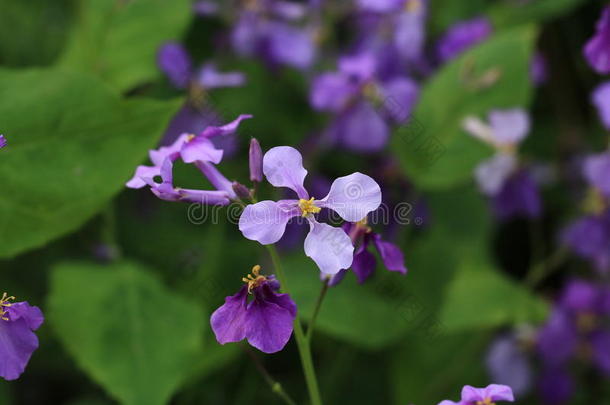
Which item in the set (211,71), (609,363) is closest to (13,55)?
(211,71)

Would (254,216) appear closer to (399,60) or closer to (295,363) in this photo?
(295,363)

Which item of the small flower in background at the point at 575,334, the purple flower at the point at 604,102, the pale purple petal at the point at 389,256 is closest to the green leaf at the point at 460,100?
the purple flower at the point at 604,102

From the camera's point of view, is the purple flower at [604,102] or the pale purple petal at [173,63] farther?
the pale purple petal at [173,63]

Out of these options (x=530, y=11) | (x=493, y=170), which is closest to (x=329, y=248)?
(x=493, y=170)

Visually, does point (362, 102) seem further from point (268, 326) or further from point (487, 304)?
point (268, 326)

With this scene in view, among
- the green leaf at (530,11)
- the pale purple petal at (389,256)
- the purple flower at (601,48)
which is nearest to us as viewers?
the pale purple petal at (389,256)

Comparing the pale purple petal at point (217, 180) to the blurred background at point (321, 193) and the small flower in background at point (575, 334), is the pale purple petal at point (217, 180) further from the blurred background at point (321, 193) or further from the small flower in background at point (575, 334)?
the small flower in background at point (575, 334)
